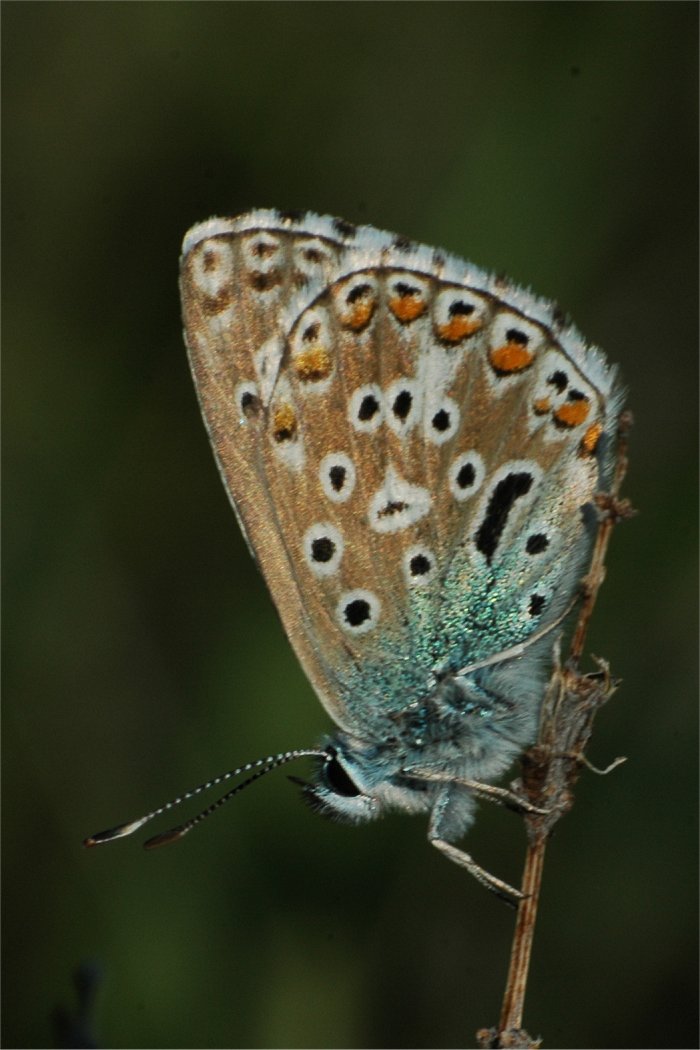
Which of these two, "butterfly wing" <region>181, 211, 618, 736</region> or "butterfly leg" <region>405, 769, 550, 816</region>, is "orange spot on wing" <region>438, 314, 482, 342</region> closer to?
"butterfly wing" <region>181, 211, 618, 736</region>

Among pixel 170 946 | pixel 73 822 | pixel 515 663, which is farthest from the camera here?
pixel 73 822

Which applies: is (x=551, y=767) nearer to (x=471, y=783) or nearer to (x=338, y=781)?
(x=471, y=783)

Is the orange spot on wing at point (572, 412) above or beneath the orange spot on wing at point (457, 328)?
beneath

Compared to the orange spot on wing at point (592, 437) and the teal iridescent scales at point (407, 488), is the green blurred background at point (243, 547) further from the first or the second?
the orange spot on wing at point (592, 437)

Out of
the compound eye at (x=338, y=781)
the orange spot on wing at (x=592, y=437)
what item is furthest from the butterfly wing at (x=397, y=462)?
the compound eye at (x=338, y=781)

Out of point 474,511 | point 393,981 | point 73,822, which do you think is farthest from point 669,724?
point 73,822

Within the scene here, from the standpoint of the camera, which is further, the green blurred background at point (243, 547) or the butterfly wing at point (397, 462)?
the green blurred background at point (243, 547)

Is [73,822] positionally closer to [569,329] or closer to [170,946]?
[170,946]
